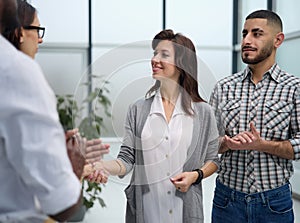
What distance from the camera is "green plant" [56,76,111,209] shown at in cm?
129

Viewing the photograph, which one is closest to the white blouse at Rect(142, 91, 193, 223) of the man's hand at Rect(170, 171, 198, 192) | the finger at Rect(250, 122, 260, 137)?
the man's hand at Rect(170, 171, 198, 192)

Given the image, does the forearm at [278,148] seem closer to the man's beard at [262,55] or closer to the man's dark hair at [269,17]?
the man's beard at [262,55]

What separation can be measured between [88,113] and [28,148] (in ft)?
1.68

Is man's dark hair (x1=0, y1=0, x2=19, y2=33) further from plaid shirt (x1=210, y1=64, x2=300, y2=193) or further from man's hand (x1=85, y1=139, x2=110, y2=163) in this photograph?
plaid shirt (x1=210, y1=64, x2=300, y2=193)

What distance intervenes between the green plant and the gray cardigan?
0.37 ft

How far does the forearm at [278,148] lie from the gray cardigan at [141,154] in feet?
0.87

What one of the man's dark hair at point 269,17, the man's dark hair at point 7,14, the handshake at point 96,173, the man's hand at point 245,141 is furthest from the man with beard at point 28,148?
the man's dark hair at point 269,17

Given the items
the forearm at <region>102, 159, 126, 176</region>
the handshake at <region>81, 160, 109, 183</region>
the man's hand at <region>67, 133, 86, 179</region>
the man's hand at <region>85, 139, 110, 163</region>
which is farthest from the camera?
the forearm at <region>102, 159, 126, 176</region>

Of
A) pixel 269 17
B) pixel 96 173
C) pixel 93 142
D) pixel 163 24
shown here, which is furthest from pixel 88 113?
pixel 163 24

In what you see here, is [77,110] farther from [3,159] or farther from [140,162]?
[3,159]

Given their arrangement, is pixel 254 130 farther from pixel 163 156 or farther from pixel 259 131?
pixel 163 156

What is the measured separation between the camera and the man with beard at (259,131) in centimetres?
193

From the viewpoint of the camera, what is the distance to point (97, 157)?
1363 millimetres

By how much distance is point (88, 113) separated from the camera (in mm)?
1374
